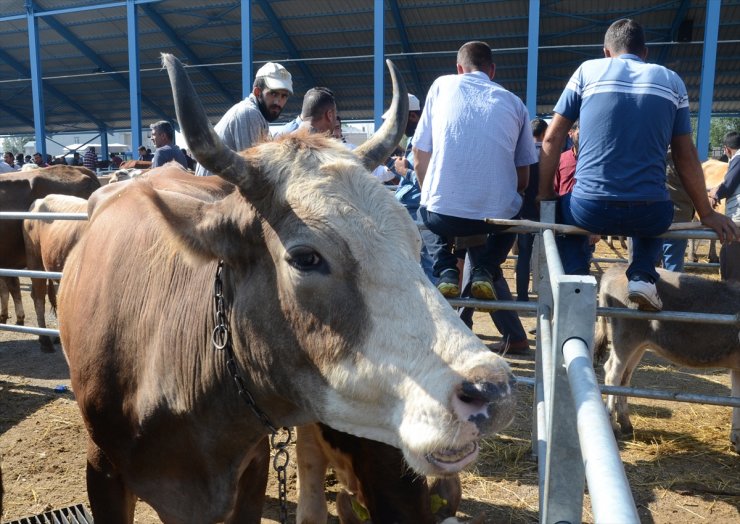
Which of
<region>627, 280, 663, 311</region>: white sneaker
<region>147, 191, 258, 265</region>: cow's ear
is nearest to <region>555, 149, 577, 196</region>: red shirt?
<region>627, 280, 663, 311</region>: white sneaker

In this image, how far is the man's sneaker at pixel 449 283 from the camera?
3.81m

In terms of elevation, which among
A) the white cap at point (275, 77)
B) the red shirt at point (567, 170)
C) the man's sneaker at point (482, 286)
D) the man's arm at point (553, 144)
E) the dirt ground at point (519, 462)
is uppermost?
the white cap at point (275, 77)

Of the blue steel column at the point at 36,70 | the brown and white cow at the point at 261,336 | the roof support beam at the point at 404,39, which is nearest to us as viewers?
the brown and white cow at the point at 261,336

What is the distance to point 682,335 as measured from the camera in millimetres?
4602

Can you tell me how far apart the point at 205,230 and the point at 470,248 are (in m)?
2.30

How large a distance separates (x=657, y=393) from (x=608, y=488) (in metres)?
2.98

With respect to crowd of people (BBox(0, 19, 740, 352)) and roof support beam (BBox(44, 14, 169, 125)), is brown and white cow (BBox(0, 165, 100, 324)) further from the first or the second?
roof support beam (BBox(44, 14, 169, 125))

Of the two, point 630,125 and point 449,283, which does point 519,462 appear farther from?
point 630,125

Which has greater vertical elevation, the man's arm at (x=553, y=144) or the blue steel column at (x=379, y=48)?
the blue steel column at (x=379, y=48)

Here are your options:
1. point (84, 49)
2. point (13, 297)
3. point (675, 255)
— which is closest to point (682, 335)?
point (675, 255)

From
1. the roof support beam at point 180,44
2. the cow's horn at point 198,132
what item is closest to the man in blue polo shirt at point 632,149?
the cow's horn at point 198,132

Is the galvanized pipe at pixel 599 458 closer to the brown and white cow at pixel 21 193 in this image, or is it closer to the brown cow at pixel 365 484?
the brown cow at pixel 365 484

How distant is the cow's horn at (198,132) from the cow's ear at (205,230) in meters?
0.18

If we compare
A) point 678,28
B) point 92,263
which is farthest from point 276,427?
point 678,28
